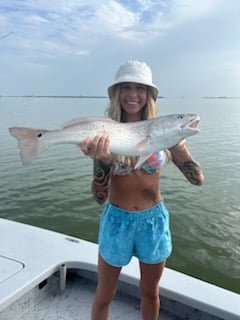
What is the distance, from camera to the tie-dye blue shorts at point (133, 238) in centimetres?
263

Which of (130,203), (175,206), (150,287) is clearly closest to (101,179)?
(130,203)

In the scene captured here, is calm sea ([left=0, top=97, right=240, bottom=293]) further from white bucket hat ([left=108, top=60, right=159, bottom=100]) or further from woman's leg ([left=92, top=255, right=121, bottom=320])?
white bucket hat ([left=108, top=60, right=159, bottom=100])

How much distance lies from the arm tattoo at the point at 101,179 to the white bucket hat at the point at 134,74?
0.62 m

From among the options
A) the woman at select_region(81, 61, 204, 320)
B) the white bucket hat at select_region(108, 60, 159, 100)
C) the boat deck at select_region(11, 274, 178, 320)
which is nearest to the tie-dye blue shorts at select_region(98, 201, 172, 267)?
the woman at select_region(81, 61, 204, 320)

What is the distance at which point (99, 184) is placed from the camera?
272 cm

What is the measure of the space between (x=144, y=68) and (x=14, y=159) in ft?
41.7

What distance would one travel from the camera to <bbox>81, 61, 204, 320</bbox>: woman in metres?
2.64

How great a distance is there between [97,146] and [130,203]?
55cm

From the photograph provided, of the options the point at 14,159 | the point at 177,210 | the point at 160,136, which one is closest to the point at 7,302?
the point at 160,136

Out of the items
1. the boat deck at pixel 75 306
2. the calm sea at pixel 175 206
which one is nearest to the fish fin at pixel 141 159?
the boat deck at pixel 75 306

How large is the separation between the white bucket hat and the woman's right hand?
19.6 inches

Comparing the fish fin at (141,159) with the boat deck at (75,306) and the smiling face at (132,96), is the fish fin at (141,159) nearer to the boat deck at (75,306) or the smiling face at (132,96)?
the smiling face at (132,96)

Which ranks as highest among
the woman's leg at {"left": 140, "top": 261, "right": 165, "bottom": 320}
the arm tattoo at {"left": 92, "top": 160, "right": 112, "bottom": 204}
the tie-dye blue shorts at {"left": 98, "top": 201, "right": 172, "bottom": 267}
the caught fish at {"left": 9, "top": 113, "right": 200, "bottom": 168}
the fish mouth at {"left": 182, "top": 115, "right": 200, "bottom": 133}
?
the fish mouth at {"left": 182, "top": 115, "right": 200, "bottom": 133}

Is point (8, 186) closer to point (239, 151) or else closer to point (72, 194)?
point (72, 194)
